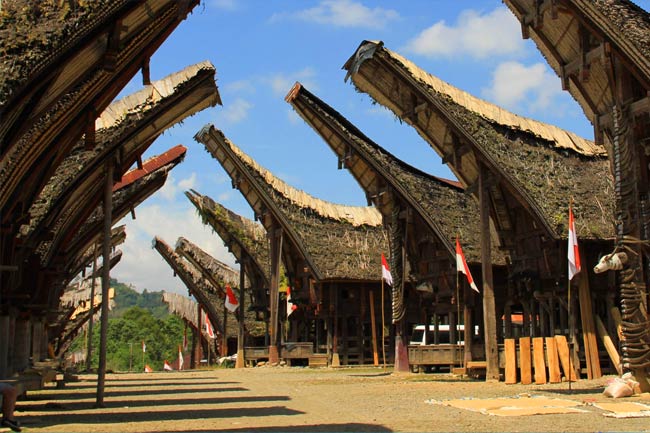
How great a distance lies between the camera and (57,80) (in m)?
10.5

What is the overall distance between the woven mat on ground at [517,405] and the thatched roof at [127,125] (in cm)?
768

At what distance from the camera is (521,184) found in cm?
1822

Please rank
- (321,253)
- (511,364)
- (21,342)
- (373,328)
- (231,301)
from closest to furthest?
(511,364) → (21,342) → (321,253) → (373,328) → (231,301)

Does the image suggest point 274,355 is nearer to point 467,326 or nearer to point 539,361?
point 467,326

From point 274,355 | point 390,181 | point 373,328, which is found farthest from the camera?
point 274,355

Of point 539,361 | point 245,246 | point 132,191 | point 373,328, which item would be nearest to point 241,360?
point 245,246

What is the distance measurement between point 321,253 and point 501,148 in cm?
1325

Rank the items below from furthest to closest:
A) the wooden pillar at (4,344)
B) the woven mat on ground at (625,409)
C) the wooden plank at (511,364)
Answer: the wooden plank at (511,364) → the wooden pillar at (4,344) → the woven mat on ground at (625,409)

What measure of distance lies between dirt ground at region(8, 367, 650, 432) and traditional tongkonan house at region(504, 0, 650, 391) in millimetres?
1525

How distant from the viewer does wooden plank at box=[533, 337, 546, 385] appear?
1692cm

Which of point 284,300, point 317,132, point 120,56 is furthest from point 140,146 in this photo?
point 284,300

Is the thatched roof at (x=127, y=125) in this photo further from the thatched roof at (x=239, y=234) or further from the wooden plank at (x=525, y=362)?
the thatched roof at (x=239, y=234)

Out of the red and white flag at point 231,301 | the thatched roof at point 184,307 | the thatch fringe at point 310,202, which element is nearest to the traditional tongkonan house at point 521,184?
the thatch fringe at point 310,202

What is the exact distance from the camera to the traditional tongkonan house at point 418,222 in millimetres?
23328
